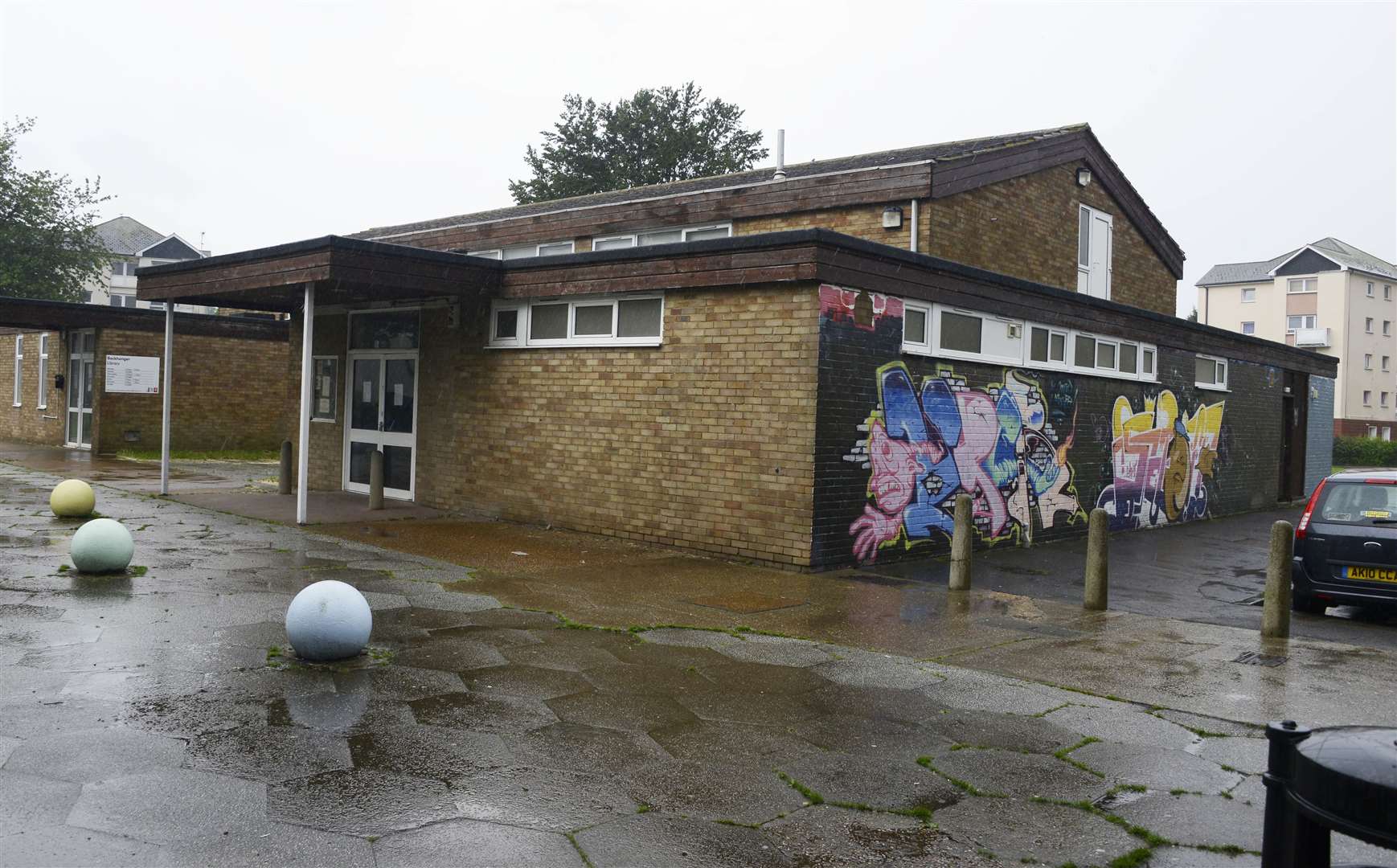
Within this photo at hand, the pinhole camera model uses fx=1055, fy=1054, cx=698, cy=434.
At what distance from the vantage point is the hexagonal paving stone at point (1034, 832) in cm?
403

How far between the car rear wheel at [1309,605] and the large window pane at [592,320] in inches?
302

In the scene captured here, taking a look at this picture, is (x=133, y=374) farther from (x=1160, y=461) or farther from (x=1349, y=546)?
(x=1349, y=546)

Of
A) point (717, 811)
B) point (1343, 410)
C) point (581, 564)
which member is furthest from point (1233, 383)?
point (1343, 410)

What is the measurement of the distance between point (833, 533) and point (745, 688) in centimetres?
455

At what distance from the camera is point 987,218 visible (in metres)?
15.6

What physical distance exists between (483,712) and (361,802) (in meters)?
1.29

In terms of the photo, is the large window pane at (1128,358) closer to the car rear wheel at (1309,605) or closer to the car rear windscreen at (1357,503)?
the car rear windscreen at (1357,503)

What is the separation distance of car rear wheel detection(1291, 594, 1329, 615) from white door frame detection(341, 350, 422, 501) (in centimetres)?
1097

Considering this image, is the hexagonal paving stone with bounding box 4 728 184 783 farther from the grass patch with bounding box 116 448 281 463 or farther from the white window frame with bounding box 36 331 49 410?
the white window frame with bounding box 36 331 49 410

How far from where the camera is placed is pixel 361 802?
426 centimetres

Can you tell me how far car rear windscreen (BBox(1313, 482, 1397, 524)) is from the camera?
31.0 ft

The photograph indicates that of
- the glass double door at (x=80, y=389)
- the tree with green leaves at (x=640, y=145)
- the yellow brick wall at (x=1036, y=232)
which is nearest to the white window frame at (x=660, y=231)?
the yellow brick wall at (x=1036, y=232)

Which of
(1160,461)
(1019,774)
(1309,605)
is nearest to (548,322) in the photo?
(1309,605)

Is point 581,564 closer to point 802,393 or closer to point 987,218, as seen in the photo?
point 802,393
